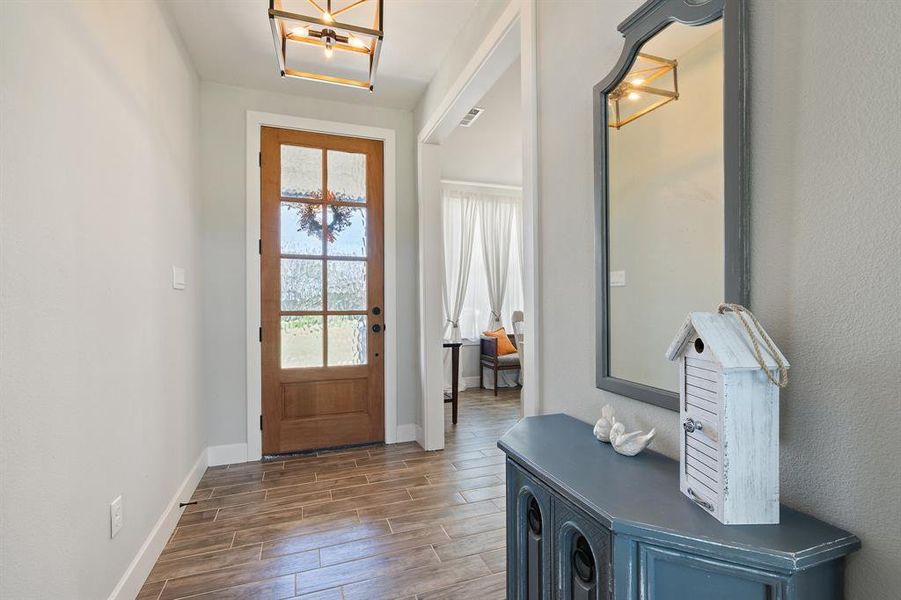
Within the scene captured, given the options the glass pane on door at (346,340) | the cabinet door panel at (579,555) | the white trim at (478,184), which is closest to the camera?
the cabinet door panel at (579,555)

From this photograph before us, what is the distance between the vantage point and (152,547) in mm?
1824

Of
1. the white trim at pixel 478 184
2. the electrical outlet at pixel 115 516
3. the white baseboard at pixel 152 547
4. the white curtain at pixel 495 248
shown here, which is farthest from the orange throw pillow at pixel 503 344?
the electrical outlet at pixel 115 516

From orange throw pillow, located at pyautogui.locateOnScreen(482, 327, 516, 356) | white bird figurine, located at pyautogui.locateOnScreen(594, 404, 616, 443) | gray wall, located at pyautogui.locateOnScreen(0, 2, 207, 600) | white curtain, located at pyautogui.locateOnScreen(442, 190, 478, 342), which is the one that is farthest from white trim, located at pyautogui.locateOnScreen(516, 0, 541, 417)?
white curtain, located at pyautogui.locateOnScreen(442, 190, 478, 342)

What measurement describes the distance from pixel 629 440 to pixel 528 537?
0.39 meters

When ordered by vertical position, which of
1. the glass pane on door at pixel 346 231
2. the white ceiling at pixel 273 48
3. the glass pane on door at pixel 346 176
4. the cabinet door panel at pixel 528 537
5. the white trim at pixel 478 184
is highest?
the white ceiling at pixel 273 48

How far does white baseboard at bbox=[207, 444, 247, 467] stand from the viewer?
2961 mm

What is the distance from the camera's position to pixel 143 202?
73.0 inches

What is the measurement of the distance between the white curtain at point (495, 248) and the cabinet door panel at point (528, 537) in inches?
179

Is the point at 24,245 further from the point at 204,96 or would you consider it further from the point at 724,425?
the point at 204,96

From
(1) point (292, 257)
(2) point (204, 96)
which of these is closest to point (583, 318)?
(1) point (292, 257)

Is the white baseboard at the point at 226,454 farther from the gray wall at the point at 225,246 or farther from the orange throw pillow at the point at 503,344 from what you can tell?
the orange throw pillow at the point at 503,344

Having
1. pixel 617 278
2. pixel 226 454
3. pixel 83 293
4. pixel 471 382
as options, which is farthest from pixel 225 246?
pixel 471 382

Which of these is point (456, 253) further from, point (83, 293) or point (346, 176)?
point (83, 293)

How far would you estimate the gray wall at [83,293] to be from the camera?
1005mm
